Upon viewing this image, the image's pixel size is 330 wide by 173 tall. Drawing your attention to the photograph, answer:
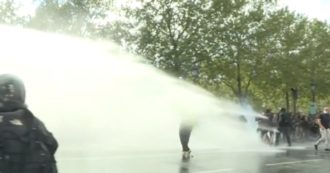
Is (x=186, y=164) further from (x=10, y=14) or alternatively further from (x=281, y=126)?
(x=10, y=14)

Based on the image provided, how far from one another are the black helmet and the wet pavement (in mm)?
9065

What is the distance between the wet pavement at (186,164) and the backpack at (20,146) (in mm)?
9004

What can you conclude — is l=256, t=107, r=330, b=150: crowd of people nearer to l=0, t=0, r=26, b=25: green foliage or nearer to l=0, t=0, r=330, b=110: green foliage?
l=0, t=0, r=330, b=110: green foliage

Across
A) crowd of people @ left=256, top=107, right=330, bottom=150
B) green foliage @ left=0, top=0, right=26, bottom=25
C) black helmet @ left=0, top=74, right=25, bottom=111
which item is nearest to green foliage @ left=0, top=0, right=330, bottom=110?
green foliage @ left=0, top=0, right=26, bottom=25

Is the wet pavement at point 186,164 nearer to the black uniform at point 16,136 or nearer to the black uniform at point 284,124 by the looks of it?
the black uniform at point 284,124

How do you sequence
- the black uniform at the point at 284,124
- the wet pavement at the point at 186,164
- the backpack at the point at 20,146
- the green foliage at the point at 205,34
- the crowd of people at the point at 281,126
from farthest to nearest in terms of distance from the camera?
1. the green foliage at the point at 205,34
2. the black uniform at the point at 284,124
3. the crowd of people at the point at 281,126
4. the wet pavement at the point at 186,164
5. the backpack at the point at 20,146

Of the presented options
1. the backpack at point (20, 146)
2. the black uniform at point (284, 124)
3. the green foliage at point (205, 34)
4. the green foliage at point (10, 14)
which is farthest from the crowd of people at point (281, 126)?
the backpack at point (20, 146)

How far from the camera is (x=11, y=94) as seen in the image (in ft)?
14.6

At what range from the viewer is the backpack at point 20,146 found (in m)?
4.43

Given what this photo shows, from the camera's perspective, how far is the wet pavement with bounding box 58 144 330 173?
47.3 ft

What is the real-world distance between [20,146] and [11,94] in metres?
0.34

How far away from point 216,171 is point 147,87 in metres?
7.23

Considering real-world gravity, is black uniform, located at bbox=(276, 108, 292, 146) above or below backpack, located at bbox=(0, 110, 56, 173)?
above

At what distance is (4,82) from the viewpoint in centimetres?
447
